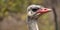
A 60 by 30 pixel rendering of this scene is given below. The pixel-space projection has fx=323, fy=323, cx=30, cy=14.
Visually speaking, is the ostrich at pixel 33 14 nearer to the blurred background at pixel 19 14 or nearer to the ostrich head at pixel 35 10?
the ostrich head at pixel 35 10

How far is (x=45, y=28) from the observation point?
26.8ft

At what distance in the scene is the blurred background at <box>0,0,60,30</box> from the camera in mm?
6695

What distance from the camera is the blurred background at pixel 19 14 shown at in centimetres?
670

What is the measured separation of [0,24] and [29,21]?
4762mm

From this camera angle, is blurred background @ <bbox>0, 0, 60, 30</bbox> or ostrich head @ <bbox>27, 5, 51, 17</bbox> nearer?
ostrich head @ <bbox>27, 5, 51, 17</bbox>

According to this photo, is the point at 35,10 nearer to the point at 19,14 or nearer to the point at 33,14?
the point at 33,14

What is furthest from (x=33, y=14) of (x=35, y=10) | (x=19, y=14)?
(x=19, y=14)

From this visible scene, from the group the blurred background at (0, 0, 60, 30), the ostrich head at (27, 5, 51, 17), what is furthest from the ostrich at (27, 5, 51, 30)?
the blurred background at (0, 0, 60, 30)

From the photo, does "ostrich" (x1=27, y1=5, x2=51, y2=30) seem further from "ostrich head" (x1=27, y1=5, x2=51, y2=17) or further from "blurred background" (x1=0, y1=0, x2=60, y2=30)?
"blurred background" (x1=0, y1=0, x2=60, y2=30)

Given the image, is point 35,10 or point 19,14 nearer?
point 35,10

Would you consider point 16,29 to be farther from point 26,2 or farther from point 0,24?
point 26,2

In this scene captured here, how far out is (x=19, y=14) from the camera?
8773mm

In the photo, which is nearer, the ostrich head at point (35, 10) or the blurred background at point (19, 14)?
the ostrich head at point (35, 10)

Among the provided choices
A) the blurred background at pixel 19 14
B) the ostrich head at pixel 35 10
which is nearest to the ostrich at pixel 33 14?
the ostrich head at pixel 35 10
